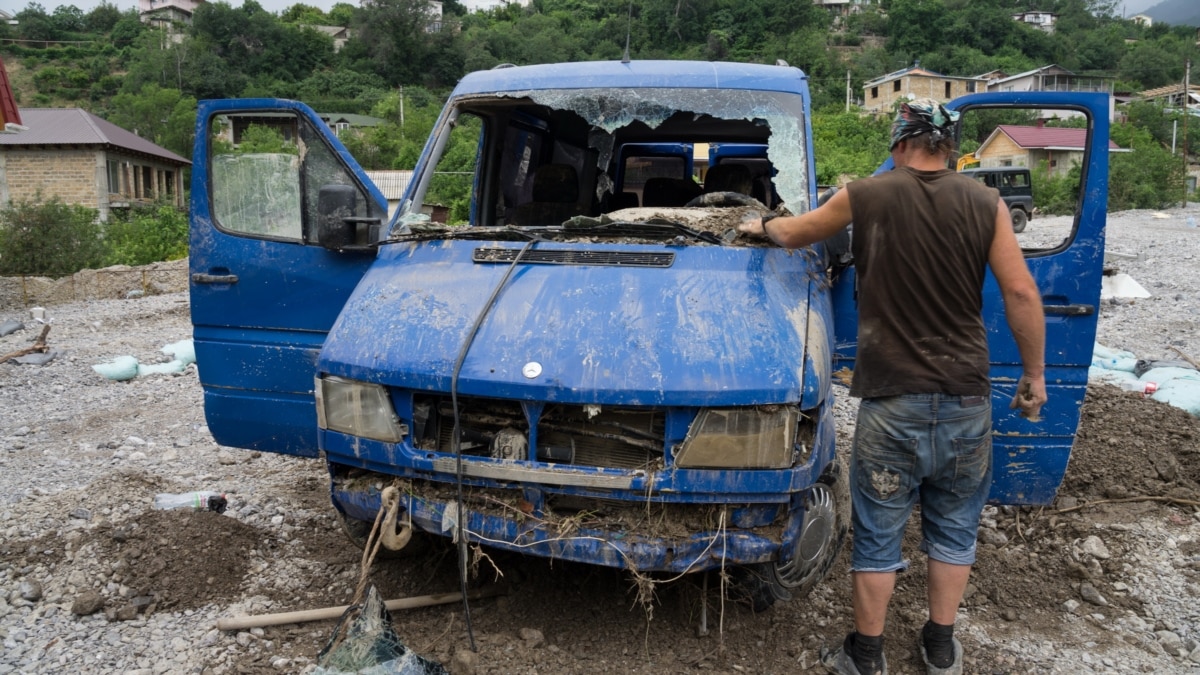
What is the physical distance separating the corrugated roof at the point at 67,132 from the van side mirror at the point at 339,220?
134ft

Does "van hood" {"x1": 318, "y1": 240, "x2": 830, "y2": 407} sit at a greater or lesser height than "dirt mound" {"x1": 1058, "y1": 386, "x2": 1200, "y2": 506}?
greater

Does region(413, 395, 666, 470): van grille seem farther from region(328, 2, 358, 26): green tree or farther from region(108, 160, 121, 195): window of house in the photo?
region(328, 2, 358, 26): green tree

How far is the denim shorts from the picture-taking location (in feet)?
9.89

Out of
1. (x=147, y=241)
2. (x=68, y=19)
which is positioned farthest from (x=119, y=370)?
(x=68, y=19)

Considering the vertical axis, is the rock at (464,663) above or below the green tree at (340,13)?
below

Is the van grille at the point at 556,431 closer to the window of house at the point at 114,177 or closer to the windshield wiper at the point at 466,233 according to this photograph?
the windshield wiper at the point at 466,233

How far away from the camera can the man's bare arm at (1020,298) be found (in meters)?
2.96

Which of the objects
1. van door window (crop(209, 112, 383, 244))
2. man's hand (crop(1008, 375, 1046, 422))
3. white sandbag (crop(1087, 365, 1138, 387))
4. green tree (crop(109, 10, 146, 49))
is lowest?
white sandbag (crop(1087, 365, 1138, 387))

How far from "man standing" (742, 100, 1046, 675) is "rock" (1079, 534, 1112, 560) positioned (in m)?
1.63

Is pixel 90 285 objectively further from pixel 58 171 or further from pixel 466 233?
pixel 58 171

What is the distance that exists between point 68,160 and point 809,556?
4490 cm

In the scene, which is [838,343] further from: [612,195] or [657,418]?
[612,195]

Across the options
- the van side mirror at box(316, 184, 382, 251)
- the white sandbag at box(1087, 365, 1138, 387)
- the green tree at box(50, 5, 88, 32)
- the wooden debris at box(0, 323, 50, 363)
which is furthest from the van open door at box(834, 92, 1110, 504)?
the green tree at box(50, 5, 88, 32)

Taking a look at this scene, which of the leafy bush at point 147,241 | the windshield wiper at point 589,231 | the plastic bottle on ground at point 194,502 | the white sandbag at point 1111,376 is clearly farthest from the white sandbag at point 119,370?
the leafy bush at point 147,241
